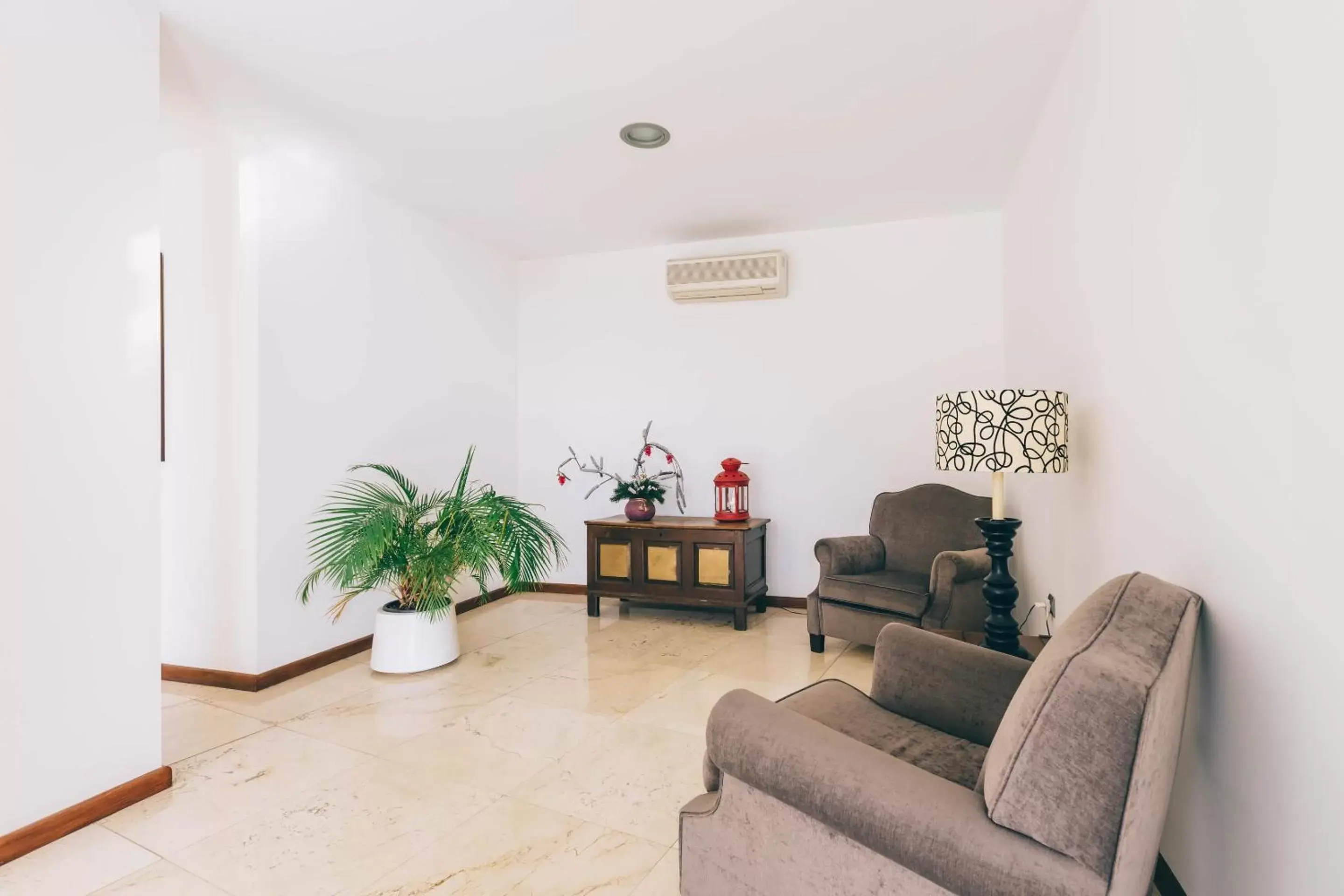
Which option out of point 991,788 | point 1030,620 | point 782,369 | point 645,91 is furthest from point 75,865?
point 782,369

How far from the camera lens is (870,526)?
4051mm

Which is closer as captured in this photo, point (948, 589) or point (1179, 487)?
point (1179, 487)

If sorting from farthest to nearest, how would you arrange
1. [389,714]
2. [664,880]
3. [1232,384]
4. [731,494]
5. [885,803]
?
[731,494] < [389,714] < [664,880] < [1232,384] < [885,803]

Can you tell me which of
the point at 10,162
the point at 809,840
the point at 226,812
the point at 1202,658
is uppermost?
the point at 10,162

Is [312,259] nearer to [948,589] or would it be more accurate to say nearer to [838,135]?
[838,135]

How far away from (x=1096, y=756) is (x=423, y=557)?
2.96m

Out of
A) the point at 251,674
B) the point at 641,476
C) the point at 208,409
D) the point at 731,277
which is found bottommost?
the point at 251,674

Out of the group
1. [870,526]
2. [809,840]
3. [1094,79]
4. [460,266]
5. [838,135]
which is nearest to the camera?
[809,840]

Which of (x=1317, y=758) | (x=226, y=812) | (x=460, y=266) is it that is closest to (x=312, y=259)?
(x=460, y=266)

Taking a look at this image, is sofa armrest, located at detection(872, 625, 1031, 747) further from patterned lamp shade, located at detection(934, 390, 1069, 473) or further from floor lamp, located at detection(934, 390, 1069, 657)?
patterned lamp shade, located at detection(934, 390, 1069, 473)

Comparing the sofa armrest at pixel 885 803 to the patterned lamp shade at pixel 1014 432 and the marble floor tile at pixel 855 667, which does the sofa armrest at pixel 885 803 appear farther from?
the marble floor tile at pixel 855 667

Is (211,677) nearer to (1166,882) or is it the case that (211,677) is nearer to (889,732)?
(889,732)

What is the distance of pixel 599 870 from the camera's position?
6.01ft

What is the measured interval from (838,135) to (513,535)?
2463 mm
